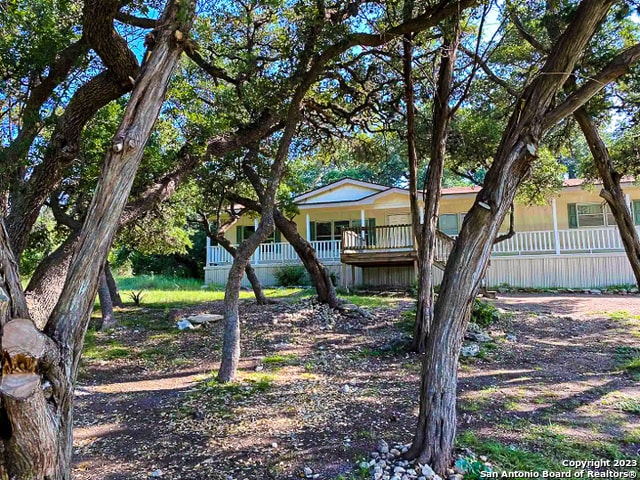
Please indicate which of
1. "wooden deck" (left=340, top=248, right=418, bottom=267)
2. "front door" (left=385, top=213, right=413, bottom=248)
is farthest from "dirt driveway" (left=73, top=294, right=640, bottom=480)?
"front door" (left=385, top=213, right=413, bottom=248)

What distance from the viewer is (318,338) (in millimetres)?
9195

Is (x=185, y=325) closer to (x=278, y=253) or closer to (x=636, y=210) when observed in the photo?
(x=278, y=253)

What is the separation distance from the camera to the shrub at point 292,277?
65.6 ft

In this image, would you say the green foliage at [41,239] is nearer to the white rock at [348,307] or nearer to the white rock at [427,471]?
the white rock at [348,307]

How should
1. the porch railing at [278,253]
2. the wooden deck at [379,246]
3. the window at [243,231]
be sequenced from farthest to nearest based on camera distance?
the window at [243,231]
the porch railing at [278,253]
the wooden deck at [379,246]

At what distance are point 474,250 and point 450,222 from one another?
18241 mm

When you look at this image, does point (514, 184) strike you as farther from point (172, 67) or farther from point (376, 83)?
point (376, 83)

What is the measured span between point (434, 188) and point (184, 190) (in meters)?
6.74

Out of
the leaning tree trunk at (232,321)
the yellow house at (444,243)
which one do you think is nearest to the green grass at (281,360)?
the leaning tree trunk at (232,321)

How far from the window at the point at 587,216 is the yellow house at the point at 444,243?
0.04 m

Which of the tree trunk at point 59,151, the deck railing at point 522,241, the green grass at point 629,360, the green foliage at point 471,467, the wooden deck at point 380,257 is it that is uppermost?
the tree trunk at point 59,151

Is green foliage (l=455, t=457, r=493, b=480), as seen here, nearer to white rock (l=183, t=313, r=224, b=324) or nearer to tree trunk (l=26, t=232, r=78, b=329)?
tree trunk (l=26, t=232, r=78, b=329)

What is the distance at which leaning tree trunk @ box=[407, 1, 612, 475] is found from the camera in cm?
327

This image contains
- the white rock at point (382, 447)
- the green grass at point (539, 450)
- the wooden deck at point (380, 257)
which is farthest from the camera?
the wooden deck at point (380, 257)
